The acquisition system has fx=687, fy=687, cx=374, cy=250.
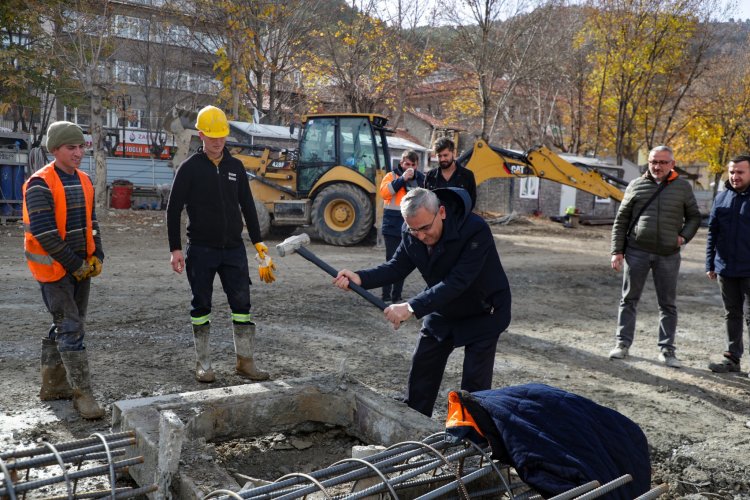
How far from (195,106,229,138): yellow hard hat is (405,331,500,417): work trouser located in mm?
1945

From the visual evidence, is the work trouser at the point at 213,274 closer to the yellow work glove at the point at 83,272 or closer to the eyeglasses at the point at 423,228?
the yellow work glove at the point at 83,272

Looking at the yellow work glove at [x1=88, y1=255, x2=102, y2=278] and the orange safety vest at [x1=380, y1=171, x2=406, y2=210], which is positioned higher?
the orange safety vest at [x1=380, y1=171, x2=406, y2=210]

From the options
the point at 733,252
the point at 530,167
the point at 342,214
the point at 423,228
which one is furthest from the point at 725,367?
the point at 342,214

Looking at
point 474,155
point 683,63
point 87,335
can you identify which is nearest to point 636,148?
point 683,63

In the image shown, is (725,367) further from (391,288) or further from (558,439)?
(558,439)

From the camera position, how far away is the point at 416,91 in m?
28.7

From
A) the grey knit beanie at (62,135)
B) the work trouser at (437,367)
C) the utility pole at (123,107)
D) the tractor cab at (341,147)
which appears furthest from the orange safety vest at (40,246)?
the utility pole at (123,107)

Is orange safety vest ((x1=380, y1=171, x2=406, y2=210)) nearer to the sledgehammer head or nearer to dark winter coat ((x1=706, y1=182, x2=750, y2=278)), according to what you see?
dark winter coat ((x1=706, y1=182, x2=750, y2=278))

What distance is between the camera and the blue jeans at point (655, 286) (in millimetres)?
6074

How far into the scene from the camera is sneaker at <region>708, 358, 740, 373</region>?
603 cm

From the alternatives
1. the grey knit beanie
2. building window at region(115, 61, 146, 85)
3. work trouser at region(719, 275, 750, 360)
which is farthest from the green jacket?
building window at region(115, 61, 146, 85)

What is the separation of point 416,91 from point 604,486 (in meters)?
27.3

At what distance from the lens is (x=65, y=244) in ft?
13.2

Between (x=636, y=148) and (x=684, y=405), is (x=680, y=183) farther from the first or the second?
(x=636, y=148)
